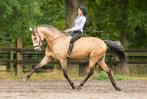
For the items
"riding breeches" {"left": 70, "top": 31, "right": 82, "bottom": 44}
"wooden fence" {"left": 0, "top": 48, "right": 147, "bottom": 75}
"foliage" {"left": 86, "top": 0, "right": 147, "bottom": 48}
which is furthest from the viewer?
"foliage" {"left": 86, "top": 0, "right": 147, "bottom": 48}

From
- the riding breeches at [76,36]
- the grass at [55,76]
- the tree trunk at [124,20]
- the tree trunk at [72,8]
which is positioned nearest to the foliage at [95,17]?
the tree trunk at [124,20]

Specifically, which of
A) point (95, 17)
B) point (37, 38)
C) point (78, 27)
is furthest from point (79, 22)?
point (95, 17)

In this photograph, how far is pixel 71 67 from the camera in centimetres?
2397

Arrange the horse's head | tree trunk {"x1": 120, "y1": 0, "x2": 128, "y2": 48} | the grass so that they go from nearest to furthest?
the horse's head → the grass → tree trunk {"x1": 120, "y1": 0, "x2": 128, "y2": 48}

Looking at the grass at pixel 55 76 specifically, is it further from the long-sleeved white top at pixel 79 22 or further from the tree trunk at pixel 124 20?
the long-sleeved white top at pixel 79 22

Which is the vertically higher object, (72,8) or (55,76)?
(72,8)

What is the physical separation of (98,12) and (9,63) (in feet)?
27.1

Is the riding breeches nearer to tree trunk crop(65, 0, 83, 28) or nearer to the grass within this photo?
the grass

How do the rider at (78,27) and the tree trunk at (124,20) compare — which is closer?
the rider at (78,27)

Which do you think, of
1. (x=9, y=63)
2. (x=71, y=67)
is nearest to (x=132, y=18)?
(x=71, y=67)

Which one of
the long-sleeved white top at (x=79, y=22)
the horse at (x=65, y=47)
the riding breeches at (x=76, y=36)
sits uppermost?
the long-sleeved white top at (x=79, y=22)

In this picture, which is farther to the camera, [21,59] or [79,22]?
[21,59]

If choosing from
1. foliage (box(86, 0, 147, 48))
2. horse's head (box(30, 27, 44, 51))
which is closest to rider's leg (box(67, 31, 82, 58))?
horse's head (box(30, 27, 44, 51))

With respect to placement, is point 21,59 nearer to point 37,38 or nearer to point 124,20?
point 37,38
